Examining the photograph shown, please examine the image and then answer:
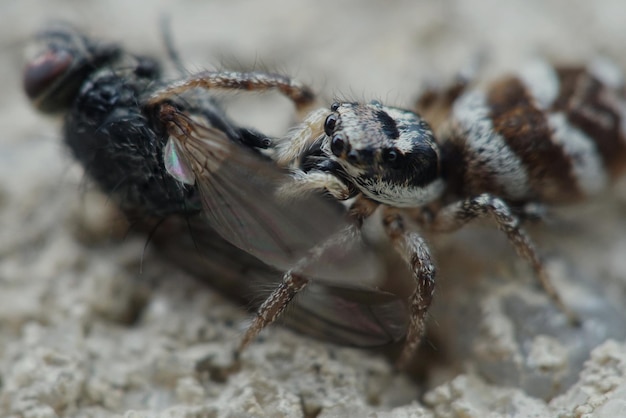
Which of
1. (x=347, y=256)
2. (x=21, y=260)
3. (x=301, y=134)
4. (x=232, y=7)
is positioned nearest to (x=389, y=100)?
(x=301, y=134)

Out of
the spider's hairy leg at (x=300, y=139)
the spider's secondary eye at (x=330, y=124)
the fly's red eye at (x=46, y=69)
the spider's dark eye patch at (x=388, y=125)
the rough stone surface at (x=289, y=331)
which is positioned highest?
the spider's dark eye patch at (x=388, y=125)

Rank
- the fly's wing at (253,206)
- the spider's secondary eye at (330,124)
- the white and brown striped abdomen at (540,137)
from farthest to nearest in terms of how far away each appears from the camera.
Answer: the white and brown striped abdomen at (540,137) → the spider's secondary eye at (330,124) → the fly's wing at (253,206)

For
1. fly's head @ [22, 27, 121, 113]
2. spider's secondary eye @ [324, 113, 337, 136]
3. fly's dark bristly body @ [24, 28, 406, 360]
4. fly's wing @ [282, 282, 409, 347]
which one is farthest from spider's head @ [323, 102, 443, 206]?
fly's head @ [22, 27, 121, 113]

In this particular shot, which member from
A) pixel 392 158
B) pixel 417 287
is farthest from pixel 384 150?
pixel 417 287

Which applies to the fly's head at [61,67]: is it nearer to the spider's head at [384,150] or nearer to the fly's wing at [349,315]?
the spider's head at [384,150]

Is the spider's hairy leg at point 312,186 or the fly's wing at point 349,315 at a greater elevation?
the spider's hairy leg at point 312,186

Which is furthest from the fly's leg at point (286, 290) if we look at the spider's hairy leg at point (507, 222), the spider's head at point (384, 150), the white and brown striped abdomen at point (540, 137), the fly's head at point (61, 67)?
the fly's head at point (61, 67)

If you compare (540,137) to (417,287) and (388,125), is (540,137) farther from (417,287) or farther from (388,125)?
(417,287)

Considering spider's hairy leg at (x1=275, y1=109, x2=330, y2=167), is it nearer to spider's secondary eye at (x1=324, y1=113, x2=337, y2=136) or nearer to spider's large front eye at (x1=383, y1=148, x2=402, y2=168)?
spider's secondary eye at (x1=324, y1=113, x2=337, y2=136)
